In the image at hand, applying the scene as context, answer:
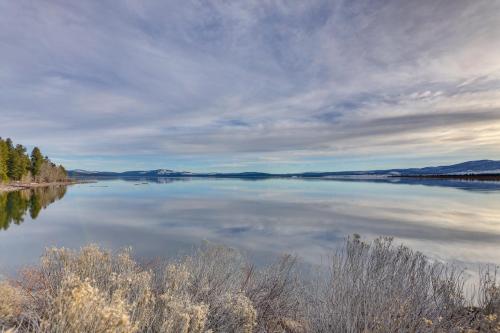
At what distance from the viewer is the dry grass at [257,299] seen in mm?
4890

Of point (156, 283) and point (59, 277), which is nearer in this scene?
point (59, 277)

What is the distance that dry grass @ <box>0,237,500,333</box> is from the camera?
489cm

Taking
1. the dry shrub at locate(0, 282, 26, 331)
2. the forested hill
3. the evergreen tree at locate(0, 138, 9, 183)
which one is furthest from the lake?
the forested hill

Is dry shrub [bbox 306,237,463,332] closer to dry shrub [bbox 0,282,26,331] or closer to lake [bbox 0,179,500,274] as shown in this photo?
dry shrub [bbox 0,282,26,331]

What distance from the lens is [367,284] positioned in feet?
20.8

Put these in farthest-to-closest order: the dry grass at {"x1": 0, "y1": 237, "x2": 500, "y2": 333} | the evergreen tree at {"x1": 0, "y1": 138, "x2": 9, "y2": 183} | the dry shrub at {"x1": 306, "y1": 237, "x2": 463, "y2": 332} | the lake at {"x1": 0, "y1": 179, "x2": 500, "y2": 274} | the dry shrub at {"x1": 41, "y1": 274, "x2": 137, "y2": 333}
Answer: the evergreen tree at {"x1": 0, "y1": 138, "x2": 9, "y2": 183}, the lake at {"x1": 0, "y1": 179, "x2": 500, "y2": 274}, the dry shrub at {"x1": 306, "y1": 237, "x2": 463, "y2": 332}, the dry grass at {"x1": 0, "y1": 237, "x2": 500, "y2": 333}, the dry shrub at {"x1": 41, "y1": 274, "x2": 137, "y2": 333}

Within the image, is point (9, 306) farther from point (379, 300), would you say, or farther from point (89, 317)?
point (379, 300)

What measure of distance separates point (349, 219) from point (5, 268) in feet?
72.1

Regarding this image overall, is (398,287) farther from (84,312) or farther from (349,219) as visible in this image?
(349,219)

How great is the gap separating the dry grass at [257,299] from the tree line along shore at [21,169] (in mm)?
76954

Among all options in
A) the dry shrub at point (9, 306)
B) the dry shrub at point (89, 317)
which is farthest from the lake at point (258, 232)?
the dry shrub at point (89, 317)

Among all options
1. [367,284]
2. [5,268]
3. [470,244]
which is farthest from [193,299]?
[470,244]

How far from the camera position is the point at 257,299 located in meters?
7.52

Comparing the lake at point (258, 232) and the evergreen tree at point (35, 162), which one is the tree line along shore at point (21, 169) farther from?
the lake at point (258, 232)
